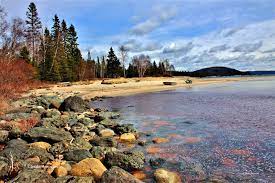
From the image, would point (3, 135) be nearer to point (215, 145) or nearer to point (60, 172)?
point (60, 172)

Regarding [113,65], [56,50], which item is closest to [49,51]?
[56,50]

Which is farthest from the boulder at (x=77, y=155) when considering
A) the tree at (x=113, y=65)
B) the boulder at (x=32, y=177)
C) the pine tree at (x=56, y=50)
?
the tree at (x=113, y=65)

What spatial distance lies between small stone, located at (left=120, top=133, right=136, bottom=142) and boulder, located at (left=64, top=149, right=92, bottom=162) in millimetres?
3996

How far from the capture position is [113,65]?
94125mm

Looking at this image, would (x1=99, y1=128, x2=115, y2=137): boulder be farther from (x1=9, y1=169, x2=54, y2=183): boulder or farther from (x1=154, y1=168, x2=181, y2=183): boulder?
(x1=9, y1=169, x2=54, y2=183): boulder

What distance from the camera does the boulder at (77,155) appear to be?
1156 cm

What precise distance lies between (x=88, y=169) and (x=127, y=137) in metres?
6.25

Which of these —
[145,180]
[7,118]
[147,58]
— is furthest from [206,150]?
[147,58]

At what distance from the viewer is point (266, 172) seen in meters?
10.9

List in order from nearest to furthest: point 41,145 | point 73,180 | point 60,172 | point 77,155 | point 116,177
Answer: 1. point 73,180
2. point 116,177
3. point 60,172
4. point 77,155
5. point 41,145

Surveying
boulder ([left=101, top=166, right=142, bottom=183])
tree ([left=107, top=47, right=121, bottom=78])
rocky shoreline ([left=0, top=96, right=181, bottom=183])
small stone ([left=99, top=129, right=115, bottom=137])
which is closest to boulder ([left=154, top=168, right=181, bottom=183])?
rocky shoreline ([left=0, top=96, right=181, bottom=183])

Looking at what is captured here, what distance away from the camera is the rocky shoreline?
8.90 m

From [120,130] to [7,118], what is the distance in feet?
22.7

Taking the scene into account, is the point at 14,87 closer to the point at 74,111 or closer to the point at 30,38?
the point at 74,111
